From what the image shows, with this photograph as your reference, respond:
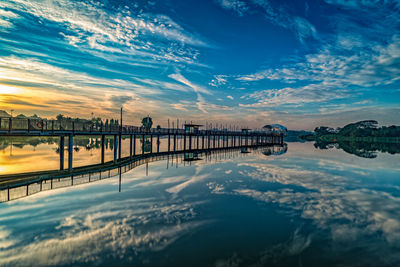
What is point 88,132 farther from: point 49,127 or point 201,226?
point 201,226

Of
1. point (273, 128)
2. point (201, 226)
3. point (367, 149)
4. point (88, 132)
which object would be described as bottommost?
point (201, 226)

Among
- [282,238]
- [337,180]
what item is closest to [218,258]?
[282,238]

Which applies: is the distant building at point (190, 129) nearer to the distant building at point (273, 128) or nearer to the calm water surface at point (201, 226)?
the calm water surface at point (201, 226)

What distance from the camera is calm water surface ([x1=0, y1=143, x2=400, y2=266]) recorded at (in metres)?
8.37

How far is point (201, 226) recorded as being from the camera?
11.1 meters

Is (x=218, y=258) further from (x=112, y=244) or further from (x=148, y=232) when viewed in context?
(x=112, y=244)

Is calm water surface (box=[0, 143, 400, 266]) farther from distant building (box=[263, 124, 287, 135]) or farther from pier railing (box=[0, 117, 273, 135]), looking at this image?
distant building (box=[263, 124, 287, 135])

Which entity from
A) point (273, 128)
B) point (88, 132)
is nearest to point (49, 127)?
point (88, 132)

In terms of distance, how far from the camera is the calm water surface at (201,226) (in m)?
8.37

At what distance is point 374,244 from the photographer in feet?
31.4

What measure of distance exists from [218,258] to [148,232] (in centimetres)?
416

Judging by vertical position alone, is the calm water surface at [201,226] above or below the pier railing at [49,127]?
below

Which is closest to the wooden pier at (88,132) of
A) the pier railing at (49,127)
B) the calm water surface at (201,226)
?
the pier railing at (49,127)

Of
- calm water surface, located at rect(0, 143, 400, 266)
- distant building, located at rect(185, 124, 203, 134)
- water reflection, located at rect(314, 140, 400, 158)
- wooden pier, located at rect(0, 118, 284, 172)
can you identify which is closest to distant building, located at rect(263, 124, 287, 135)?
water reflection, located at rect(314, 140, 400, 158)
